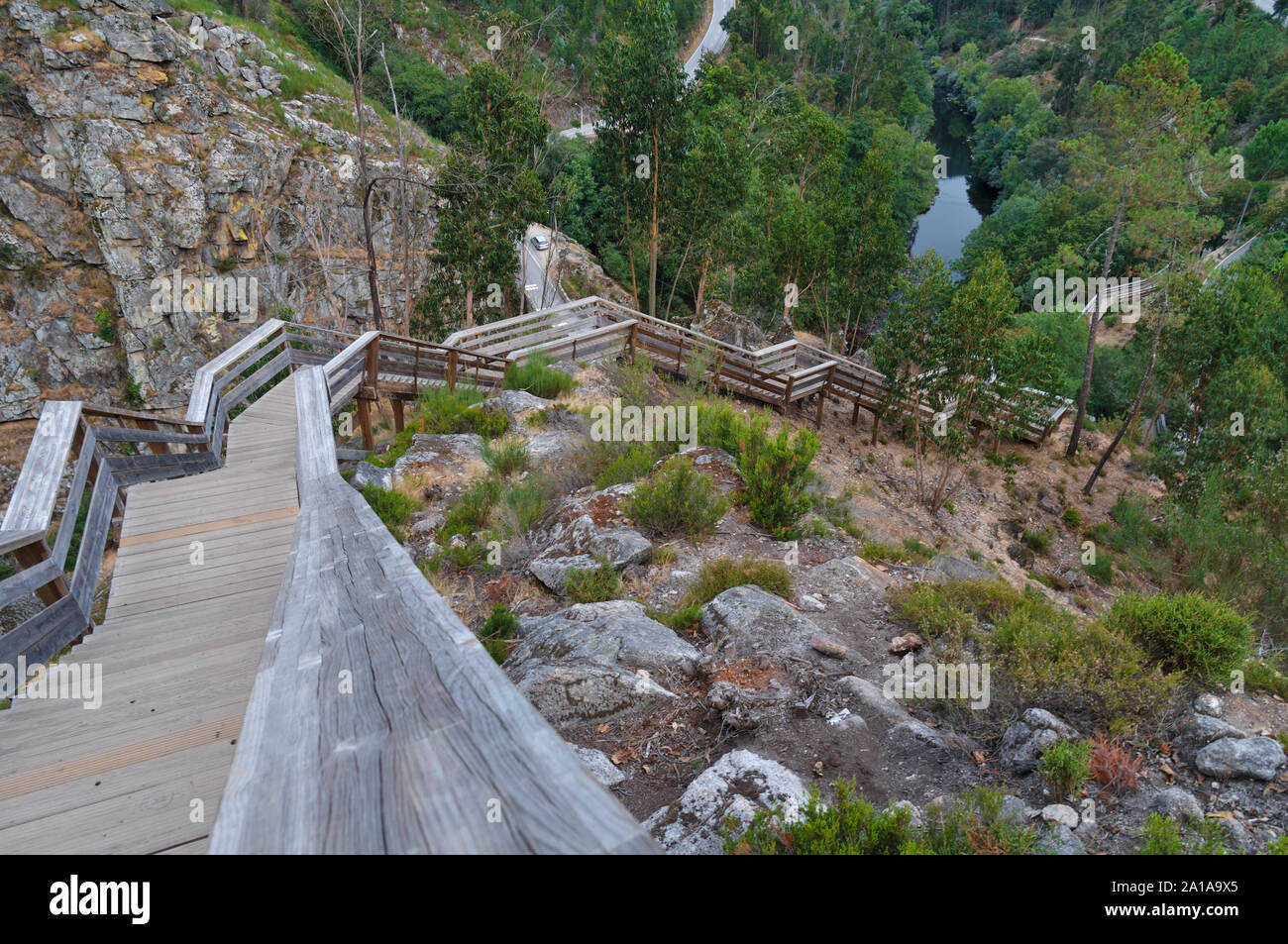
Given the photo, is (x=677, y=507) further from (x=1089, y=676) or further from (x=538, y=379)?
(x=538, y=379)

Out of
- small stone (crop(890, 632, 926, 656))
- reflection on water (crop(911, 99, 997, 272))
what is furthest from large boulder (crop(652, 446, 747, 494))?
reflection on water (crop(911, 99, 997, 272))

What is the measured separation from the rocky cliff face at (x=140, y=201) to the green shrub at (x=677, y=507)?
730 inches

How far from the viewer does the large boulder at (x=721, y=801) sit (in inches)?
119

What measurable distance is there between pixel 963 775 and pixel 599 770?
75.5 inches

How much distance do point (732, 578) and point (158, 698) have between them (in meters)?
3.82

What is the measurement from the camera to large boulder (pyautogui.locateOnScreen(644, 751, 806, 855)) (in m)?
3.03

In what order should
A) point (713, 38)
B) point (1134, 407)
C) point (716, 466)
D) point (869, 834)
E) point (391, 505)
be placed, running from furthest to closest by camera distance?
point (713, 38) < point (1134, 407) < point (716, 466) < point (391, 505) < point (869, 834)

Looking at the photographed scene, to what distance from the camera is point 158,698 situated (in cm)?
314

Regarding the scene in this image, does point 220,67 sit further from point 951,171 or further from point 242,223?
point 951,171

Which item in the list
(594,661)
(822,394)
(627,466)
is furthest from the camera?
(822,394)

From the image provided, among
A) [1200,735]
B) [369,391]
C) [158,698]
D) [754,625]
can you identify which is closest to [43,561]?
[158,698]

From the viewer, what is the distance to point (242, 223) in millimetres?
25438

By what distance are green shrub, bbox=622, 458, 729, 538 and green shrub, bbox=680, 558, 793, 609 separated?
0.92m
